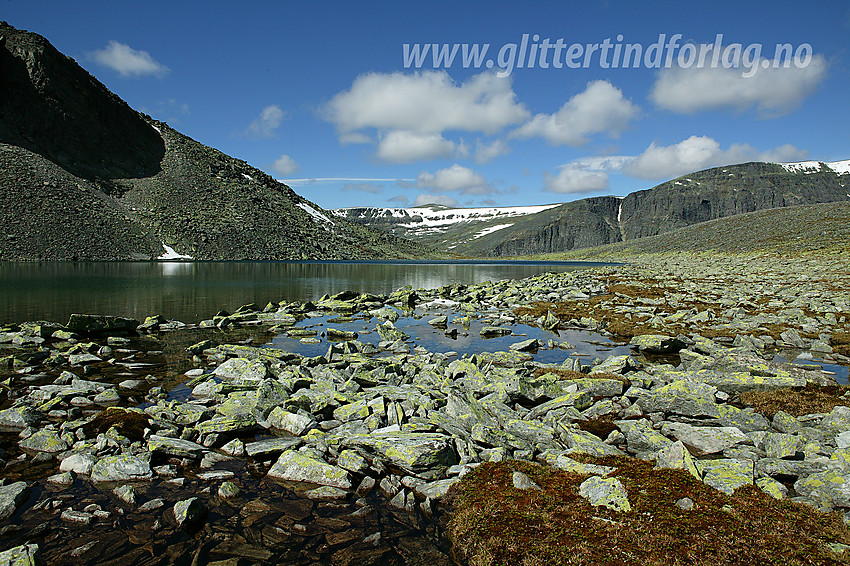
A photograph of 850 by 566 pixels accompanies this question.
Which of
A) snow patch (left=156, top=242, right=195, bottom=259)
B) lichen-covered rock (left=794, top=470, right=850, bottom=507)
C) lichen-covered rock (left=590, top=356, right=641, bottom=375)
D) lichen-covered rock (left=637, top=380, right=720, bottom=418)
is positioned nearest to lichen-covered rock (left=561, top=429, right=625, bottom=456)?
lichen-covered rock (left=637, top=380, right=720, bottom=418)

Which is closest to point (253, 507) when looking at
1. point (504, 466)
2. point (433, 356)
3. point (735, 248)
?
point (504, 466)

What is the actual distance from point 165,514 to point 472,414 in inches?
286

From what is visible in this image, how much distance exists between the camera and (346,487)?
9.02 metres

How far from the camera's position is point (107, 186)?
128375 millimetres

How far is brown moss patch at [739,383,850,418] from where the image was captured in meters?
12.4

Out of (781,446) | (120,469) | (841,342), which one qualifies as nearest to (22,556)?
(120,469)

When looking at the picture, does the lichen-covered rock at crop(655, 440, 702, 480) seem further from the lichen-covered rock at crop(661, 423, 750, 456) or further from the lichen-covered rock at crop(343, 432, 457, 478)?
the lichen-covered rock at crop(343, 432, 457, 478)

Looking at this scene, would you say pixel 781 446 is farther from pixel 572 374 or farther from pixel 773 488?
pixel 572 374

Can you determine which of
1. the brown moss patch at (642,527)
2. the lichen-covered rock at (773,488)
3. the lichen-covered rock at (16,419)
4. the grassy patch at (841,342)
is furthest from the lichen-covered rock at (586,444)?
the grassy patch at (841,342)

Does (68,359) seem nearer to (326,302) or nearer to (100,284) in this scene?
(326,302)

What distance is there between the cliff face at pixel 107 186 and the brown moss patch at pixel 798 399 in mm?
125544

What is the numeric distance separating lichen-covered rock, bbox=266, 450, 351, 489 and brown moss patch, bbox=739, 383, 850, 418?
1200 cm

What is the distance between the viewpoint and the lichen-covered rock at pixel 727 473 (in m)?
8.05

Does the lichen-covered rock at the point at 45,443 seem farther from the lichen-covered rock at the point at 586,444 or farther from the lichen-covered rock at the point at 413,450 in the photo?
the lichen-covered rock at the point at 586,444
